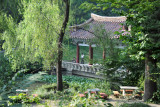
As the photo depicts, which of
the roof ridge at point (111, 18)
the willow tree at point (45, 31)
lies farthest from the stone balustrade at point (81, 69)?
the willow tree at point (45, 31)

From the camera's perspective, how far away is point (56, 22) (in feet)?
36.6

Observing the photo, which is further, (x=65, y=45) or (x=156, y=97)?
(x=65, y=45)

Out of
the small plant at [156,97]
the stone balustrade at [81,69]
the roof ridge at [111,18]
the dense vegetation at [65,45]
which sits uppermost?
the roof ridge at [111,18]

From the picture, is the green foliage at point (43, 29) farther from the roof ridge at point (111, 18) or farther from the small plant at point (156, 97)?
the roof ridge at point (111, 18)

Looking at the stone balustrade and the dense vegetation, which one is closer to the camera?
the dense vegetation

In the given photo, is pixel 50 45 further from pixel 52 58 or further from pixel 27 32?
pixel 27 32

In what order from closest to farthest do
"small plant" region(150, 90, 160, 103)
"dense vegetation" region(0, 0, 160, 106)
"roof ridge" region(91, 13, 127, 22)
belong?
"dense vegetation" region(0, 0, 160, 106) < "small plant" region(150, 90, 160, 103) < "roof ridge" region(91, 13, 127, 22)

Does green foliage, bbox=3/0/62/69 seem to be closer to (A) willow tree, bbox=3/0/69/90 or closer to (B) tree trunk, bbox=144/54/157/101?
(A) willow tree, bbox=3/0/69/90

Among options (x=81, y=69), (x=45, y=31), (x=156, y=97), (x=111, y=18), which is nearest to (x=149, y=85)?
(x=156, y=97)

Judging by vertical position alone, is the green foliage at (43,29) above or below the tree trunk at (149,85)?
above

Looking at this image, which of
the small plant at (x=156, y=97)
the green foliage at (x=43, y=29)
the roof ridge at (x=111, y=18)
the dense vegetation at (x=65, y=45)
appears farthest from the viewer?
the roof ridge at (x=111, y=18)

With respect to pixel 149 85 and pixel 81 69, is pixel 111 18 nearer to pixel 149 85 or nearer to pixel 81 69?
pixel 81 69

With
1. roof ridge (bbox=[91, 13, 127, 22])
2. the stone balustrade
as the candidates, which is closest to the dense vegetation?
the stone balustrade

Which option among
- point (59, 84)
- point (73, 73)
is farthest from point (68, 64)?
point (59, 84)
